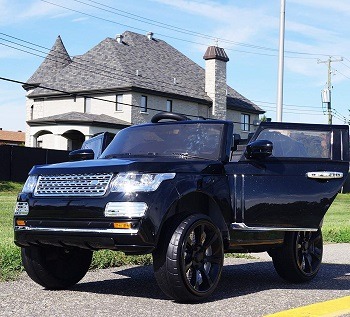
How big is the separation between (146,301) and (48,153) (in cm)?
3620

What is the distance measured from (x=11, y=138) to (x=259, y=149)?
334ft

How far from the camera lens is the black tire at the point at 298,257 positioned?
8.46 meters

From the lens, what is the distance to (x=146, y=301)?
6.95m

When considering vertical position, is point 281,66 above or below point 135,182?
above

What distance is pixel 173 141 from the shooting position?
8.24 m

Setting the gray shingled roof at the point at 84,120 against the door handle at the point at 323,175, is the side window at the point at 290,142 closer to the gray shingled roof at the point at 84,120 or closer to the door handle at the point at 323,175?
the door handle at the point at 323,175

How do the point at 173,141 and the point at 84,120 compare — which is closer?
the point at 173,141

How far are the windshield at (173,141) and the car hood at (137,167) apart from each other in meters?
0.42

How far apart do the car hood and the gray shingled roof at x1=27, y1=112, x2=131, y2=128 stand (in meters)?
43.2

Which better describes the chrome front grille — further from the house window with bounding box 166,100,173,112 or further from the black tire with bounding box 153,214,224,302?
the house window with bounding box 166,100,173,112

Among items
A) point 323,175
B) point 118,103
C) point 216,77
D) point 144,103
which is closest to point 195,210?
point 323,175

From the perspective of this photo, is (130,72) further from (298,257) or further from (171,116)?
(298,257)

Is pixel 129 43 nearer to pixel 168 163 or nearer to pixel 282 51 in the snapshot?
pixel 282 51

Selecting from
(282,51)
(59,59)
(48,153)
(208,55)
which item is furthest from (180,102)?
(282,51)
